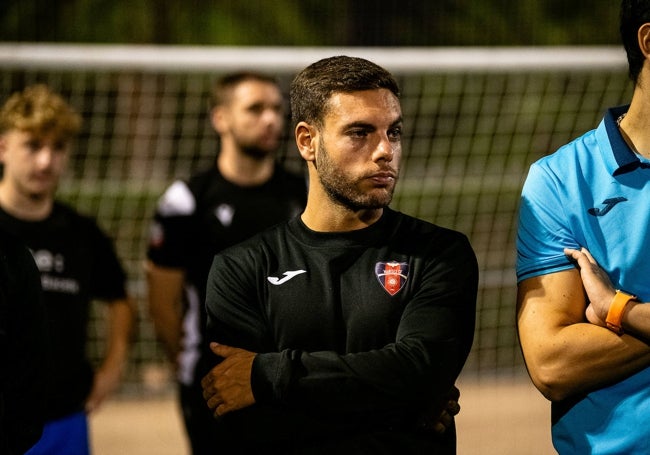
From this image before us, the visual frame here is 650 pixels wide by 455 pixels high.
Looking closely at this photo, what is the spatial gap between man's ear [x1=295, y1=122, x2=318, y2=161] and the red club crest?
37 centimetres

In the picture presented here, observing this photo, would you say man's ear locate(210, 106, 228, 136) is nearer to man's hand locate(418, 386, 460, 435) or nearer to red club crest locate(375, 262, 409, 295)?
red club crest locate(375, 262, 409, 295)

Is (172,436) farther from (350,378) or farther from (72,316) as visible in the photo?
(350,378)

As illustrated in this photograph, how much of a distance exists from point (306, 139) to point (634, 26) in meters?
0.92

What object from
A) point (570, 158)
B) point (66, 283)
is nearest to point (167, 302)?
point (66, 283)

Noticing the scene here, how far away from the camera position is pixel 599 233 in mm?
2707

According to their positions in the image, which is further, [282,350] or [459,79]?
[459,79]

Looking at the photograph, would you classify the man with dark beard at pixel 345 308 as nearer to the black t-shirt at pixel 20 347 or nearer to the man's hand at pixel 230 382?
the man's hand at pixel 230 382

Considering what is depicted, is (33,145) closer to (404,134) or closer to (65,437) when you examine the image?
(65,437)

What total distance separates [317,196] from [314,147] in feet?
0.44

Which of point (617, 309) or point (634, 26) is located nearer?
point (617, 309)

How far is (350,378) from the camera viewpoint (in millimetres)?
2641

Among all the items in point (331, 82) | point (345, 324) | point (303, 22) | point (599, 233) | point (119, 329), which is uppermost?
point (331, 82)

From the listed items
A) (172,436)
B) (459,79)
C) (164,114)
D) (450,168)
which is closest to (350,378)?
(172,436)

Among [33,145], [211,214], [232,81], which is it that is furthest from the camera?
[232,81]
